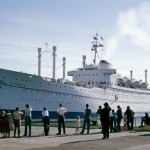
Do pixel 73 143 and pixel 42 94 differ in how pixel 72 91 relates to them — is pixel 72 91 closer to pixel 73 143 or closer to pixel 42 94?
pixel 42 94

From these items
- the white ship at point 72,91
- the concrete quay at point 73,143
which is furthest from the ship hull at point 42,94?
the concrete quay at point 73,143

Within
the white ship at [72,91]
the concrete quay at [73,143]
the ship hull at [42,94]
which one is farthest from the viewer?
the white ship at [72,91]

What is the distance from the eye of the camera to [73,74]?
3366 inches

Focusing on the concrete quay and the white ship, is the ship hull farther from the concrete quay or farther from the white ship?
the concrete quay

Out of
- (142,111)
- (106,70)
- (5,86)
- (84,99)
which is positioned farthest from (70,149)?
(142,111)

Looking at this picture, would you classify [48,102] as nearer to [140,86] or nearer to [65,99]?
[65,99]

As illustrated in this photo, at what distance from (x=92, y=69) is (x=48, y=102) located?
81.7 feet

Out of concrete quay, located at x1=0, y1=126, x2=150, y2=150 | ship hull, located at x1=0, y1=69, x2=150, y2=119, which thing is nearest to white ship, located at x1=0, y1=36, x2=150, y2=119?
ship hull, located at x1=0, y1=69, x2=150, y2=119

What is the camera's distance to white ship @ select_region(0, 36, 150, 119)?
54.8 m

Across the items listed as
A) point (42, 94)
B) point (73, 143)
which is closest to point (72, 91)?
point (42, 94)

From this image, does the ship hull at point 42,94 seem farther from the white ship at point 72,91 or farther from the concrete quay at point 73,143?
the concrete quay at point 73,143

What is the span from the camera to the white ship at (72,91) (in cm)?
5478

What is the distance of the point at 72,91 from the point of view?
64.6 meters

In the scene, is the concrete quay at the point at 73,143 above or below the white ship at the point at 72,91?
below
